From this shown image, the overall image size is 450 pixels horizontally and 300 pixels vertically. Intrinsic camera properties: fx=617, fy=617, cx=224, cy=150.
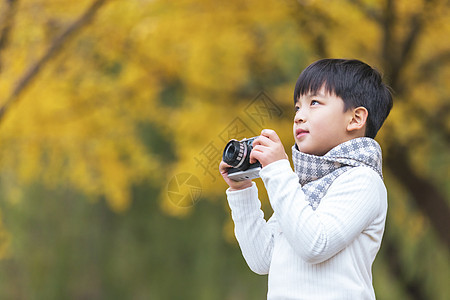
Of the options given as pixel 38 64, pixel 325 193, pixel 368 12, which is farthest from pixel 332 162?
pixel 368 12

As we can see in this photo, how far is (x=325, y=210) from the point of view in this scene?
1.07 metres

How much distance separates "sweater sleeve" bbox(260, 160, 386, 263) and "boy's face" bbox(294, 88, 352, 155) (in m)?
0.08

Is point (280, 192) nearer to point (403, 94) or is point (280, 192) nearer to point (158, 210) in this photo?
point (403, 94)

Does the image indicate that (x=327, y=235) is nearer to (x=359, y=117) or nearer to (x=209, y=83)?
(x=359, y=117)

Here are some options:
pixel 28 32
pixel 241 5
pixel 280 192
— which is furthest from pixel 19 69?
pixel 280 192

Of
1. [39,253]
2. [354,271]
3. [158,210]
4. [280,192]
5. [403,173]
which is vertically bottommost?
[403,173]

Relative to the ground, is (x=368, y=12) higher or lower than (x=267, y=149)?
higher

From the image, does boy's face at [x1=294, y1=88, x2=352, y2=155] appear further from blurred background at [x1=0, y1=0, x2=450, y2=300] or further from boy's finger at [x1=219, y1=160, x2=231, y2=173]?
blurred background at [x1=0, y1=0, x2=450, y2=300]

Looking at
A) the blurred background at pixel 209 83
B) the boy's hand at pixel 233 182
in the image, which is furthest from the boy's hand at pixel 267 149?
the blurred background at pixel 209 83

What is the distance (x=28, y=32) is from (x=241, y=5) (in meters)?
1.20

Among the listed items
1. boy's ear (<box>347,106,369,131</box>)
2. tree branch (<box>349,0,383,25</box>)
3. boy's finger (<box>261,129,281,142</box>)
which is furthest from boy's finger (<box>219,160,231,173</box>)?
tree branch (<box>349,0,383,25</box>)

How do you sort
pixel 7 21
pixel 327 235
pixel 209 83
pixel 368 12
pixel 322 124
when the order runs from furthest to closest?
pixel 209 83
pixel 368 12
pixel 7 21
pixel 322 124
pixel 327 235

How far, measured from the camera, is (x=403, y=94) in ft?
12.2

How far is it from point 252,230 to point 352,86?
35 cm
